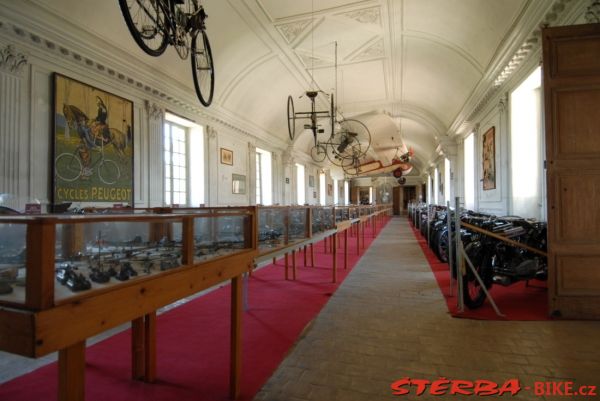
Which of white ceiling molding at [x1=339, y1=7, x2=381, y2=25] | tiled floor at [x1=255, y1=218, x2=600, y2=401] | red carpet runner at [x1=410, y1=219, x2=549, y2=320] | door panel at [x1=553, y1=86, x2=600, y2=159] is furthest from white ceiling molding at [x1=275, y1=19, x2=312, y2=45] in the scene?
tiled floor at [x1=255, y1=218, x2=600, y2=401]

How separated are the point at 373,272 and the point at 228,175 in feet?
19.9

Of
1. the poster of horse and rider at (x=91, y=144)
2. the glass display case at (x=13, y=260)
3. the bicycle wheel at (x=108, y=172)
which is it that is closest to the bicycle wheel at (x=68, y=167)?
the poster of horse and rider at (x=91, y=144)

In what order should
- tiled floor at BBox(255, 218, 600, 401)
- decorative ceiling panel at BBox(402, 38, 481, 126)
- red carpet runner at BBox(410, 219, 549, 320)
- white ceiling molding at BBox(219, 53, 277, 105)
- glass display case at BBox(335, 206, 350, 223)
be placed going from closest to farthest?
tiled floor at BBox(255, 218, 600, 401) → red carpet runner at BBox(410, 219, 549, 320) → glass display case at BBox(335, 206, 350, 223) → decorative ceiling panel at BBox(402, 38, 481, 126) → white ceiling molding at BBox(219, 53, 277, 105)

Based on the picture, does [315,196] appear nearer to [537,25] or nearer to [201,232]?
[537,25]

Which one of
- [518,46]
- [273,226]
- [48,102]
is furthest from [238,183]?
[518,46]

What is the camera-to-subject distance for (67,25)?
16.7 feet

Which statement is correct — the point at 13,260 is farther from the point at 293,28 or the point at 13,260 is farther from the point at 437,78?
the point at 437,78

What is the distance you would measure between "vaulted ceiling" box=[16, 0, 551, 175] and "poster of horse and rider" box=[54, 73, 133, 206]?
1.00 m

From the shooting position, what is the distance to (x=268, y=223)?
3.42m

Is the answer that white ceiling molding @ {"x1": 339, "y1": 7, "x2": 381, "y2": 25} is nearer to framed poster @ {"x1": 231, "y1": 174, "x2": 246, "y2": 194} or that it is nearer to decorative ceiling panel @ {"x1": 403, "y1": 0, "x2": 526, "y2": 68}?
decorative ceiling panel @ {"x1": 403, "y1": 0, "x2": 526, "y2": 68}

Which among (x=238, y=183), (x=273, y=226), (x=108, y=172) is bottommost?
(x=273, y=226)

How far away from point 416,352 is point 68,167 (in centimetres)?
551

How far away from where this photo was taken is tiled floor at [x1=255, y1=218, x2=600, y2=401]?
7.13 feet

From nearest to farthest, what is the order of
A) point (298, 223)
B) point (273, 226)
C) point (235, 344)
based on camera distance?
point (235, 344) → point (273, 226) → point (298, 223)
